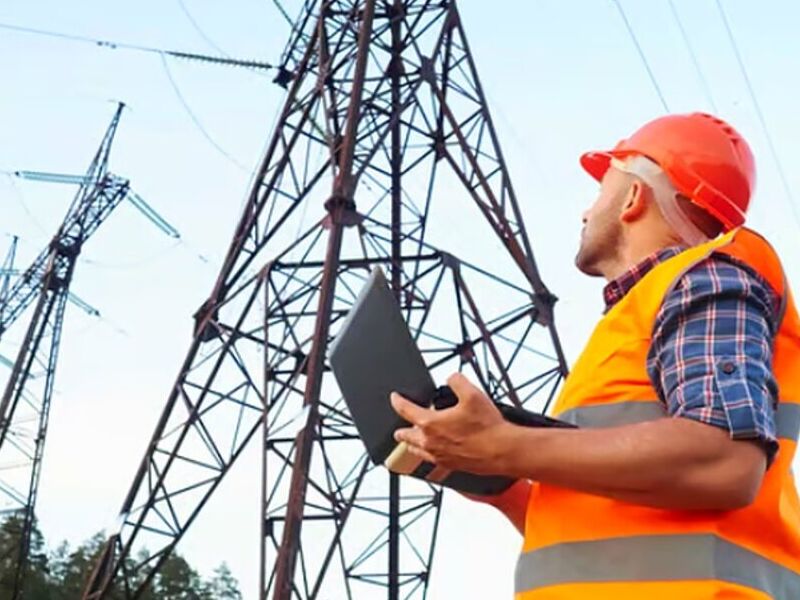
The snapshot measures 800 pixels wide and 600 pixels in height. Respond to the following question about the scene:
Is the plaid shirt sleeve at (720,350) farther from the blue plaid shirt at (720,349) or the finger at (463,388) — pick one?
the finger at (463,388)

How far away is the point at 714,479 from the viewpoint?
1.30 m

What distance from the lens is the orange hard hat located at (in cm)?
171

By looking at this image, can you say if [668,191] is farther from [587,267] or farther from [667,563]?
[667,563]

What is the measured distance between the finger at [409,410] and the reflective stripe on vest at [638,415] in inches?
9.2

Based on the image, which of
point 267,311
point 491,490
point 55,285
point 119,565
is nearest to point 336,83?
point 267,311

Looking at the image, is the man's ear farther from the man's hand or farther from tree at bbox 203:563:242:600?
tree at bbox 203:563:242:600

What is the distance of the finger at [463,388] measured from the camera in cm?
140

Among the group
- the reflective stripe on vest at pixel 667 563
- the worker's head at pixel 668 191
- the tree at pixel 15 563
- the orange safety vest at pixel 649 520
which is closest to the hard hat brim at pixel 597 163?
the worker's head at pixel 668 191

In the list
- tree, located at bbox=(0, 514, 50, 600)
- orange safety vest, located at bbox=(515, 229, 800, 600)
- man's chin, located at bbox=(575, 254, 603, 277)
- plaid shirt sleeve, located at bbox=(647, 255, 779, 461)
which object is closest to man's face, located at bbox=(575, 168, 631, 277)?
man's chin, located at bbox=(575, 254, 603, 277)

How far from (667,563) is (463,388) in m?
0.34

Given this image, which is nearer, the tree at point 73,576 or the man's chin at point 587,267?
the man's chin at point 587,267

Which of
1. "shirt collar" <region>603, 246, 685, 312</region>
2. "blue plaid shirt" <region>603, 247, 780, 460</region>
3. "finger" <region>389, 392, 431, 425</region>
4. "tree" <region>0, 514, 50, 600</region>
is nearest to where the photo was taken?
"blue plaid shirt" <region>603, 247, 780, 460</region>

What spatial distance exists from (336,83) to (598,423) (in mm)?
9710

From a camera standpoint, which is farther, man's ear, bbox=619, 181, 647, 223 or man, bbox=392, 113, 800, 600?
man's ear, bbox=619, 181, 647, 223
